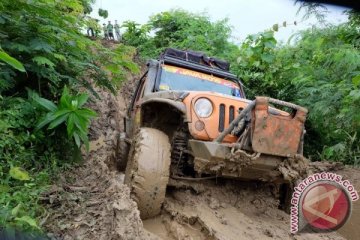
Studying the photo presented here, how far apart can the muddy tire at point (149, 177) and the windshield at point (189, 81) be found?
142cm

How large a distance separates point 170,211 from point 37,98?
171 cm

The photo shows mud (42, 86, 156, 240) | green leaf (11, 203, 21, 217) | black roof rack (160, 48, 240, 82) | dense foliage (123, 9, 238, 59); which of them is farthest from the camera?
dense foliage (123, 9, 238, 59)

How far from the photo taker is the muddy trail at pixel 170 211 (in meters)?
3.01

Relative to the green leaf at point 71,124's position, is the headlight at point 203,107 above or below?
above

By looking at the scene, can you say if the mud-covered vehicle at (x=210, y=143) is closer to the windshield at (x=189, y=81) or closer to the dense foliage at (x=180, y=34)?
the windshield at (x=189, y=81)

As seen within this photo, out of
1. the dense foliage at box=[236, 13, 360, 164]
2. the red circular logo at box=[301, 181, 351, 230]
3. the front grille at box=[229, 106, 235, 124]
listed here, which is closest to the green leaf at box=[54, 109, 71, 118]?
the front grille at box=[229, 106, 235, 124]

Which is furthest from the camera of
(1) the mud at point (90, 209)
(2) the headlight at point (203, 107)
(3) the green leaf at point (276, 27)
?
(3) the green leaf at point (276, 27)

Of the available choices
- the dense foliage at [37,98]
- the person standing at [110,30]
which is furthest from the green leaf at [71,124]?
the person standing at [110,30]

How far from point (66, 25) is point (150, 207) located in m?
2.14

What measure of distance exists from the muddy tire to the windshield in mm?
1420

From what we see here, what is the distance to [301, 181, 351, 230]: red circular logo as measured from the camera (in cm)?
400

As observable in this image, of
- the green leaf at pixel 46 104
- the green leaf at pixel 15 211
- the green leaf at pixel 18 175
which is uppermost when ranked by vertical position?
the green leaf at pixel 46 104

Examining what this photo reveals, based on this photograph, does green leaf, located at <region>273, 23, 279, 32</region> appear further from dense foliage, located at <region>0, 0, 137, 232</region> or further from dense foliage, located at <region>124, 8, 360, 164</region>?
dense foliage, located at <region>0, 0, 137, 232</region>

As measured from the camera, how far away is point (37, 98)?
13.3 feet
